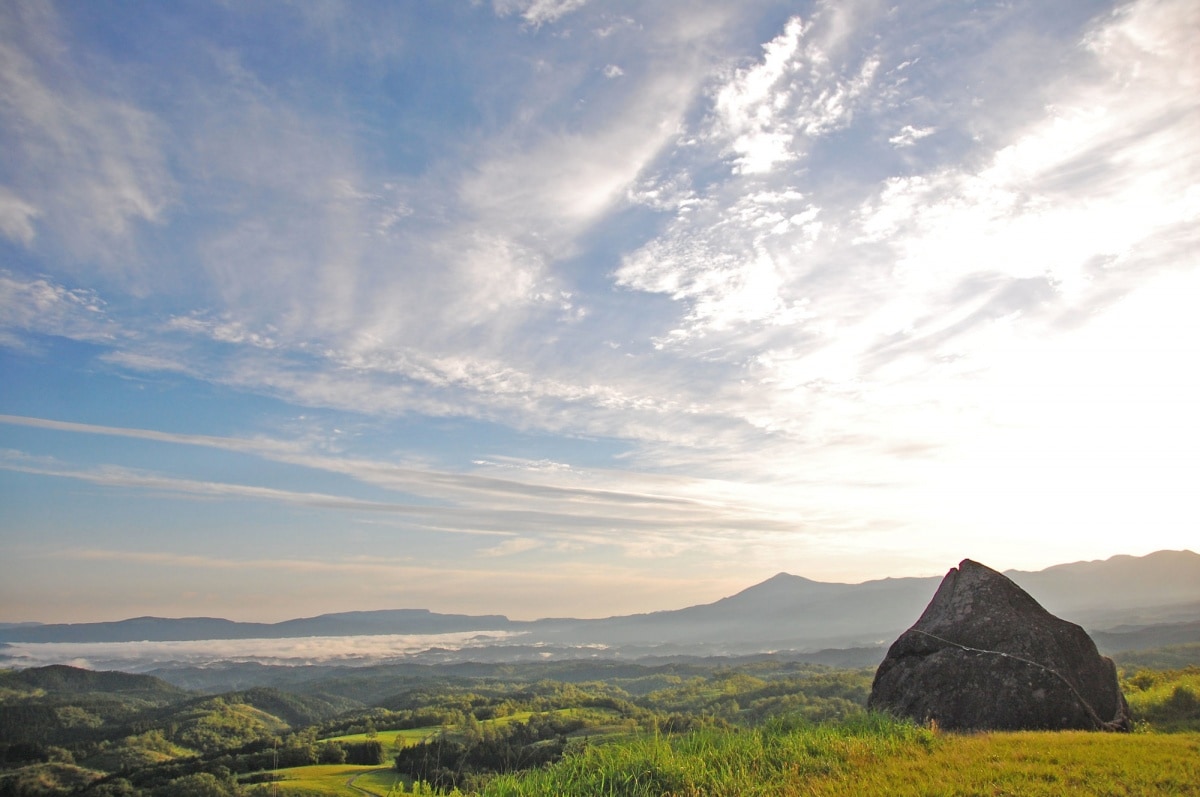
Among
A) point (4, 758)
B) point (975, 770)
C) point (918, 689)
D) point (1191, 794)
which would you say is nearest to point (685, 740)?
point (975, 770)

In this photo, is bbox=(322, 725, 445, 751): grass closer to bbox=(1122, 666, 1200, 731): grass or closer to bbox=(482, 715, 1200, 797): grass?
bbox=(1122, 666, 1200, 731): grass

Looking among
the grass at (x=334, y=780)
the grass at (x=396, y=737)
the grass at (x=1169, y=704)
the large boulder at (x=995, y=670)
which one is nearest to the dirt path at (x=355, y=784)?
the grass at (x=334, y=780)

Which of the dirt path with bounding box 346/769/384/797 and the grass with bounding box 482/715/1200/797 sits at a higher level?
the grass with bounding box 482/715/1200/797

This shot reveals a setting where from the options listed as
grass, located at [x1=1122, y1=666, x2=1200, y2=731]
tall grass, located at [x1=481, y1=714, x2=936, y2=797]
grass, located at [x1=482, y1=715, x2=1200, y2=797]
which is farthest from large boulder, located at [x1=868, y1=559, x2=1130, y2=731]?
tall grass, located at [x1=481, y1=714, x2=936, y2=797]

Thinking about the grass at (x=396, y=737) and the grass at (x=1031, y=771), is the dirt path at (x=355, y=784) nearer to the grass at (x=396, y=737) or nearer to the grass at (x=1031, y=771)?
the grass at (x=396, y=737)

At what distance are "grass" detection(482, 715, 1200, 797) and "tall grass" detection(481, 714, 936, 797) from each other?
0.02 meters

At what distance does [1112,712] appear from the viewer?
16984 millimetres

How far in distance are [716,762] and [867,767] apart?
246cm

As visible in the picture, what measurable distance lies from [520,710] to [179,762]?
70.3 m

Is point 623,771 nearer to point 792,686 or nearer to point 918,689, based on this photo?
point 918,689

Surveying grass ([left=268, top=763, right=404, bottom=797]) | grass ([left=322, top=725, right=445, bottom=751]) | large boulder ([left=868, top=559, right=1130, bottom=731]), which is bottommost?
grass ([left=322, top=725, right=445, bottom=751])

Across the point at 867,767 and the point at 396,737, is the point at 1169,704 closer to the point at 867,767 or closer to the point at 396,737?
the point at 867,767

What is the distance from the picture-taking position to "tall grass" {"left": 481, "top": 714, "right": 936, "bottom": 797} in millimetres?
9016

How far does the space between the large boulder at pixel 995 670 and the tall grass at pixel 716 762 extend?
4828 mm
